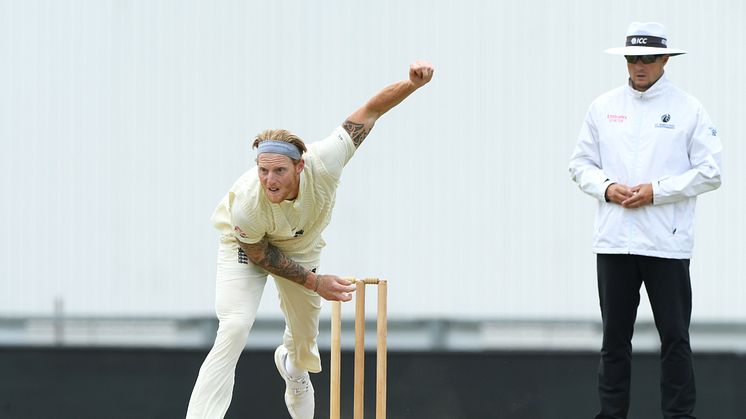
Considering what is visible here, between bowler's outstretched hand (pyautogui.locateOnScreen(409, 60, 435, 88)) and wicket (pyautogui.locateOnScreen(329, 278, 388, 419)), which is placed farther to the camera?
wicket (pyautogui.locateOnScreen(329, 278, 388, 419))

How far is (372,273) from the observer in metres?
5.34

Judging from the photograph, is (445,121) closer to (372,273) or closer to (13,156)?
(372,273)

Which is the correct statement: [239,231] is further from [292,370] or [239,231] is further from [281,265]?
[292,370]

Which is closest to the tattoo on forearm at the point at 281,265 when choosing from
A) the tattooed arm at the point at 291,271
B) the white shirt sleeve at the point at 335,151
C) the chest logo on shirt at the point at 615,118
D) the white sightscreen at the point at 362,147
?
the tattooed arm at the point at 291,271

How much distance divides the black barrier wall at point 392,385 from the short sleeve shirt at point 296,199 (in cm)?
119

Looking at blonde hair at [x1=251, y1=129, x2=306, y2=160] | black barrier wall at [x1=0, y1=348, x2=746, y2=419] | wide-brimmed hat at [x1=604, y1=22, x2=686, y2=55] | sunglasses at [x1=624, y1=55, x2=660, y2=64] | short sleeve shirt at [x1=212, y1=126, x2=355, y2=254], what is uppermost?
wide-brimmed hat at [x1=604, y1=22, x2=686, y2=55]

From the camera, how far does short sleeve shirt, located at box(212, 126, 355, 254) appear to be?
3.83 meters

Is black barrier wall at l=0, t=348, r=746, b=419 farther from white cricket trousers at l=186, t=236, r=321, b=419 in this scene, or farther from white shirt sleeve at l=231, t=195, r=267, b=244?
white shirt sleeve at l=231, t=195, r=267, b=244

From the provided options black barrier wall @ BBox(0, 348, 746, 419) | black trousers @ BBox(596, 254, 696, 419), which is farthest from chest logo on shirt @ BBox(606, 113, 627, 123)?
black barrier wall @ BBox(0, 348, 746, 419)

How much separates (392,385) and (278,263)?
1175 mm

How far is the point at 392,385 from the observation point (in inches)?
196

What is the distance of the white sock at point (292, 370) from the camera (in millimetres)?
4328

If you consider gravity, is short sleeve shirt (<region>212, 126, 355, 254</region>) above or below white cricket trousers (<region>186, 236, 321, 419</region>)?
above

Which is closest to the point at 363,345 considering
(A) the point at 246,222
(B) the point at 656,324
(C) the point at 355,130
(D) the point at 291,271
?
(D) the point at 291,271
